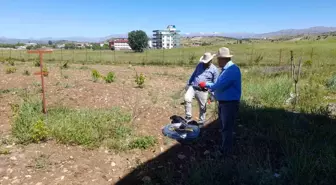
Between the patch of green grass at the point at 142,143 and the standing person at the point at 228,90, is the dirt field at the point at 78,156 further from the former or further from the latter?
the standing person at the point at 228,90

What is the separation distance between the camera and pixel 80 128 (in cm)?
495

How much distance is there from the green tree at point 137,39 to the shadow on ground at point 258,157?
232 ft

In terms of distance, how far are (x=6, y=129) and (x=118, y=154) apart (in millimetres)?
2336

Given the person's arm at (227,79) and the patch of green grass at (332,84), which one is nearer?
the person's arm at (227,79)

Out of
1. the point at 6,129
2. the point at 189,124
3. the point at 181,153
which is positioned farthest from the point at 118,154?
the point at 6,129

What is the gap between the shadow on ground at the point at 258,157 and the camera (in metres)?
3.33

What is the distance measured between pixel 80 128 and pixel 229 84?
8.64 ft

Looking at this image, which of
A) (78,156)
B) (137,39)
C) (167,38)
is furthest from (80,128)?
(167,38)

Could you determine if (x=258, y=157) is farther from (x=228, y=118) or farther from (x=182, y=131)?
(x=182, y=131)

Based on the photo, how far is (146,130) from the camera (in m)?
5.29

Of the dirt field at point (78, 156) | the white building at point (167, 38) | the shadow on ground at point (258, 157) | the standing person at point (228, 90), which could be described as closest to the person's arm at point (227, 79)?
the standing person at point (228, 90)

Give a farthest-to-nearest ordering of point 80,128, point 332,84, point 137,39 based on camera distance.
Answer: point 137,39, point 332,84, point 80,128

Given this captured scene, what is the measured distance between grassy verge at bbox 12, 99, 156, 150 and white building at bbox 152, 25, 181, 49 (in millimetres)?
133323

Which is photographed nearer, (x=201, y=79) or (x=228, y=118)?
(x=228, y=118)
